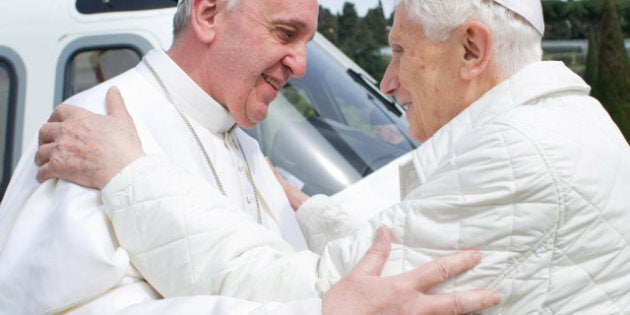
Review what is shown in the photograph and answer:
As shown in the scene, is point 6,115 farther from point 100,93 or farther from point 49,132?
point 49,132

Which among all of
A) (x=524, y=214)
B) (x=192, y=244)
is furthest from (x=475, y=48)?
(x=192, y=244)

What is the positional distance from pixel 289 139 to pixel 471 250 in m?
2.40

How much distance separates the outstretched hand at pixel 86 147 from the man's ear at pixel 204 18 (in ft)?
1.50

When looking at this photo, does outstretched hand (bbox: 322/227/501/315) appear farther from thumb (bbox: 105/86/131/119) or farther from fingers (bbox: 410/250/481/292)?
thumb (bbox: 105/86/131/119)

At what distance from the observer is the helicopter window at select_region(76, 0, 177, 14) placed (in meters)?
4.23

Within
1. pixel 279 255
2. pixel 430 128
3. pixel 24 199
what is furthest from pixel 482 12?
pixel 24 199

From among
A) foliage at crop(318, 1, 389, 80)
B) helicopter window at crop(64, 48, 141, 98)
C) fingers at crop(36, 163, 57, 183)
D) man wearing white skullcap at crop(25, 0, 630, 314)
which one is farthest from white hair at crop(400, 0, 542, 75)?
foliage at crop(318, 1, 389, 80)

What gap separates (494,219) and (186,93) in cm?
123

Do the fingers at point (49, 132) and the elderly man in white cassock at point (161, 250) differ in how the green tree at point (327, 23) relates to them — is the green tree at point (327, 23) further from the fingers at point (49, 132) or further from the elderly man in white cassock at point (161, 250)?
the fingers at point (49, 132)

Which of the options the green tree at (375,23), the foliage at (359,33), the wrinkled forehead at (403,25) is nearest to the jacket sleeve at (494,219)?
the wrinkled forehead at (403,25)

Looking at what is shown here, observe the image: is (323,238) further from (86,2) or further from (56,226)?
(86,2)

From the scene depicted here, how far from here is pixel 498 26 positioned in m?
2.06

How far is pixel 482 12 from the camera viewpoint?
2.06m

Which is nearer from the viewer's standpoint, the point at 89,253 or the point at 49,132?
the point at 89,253
